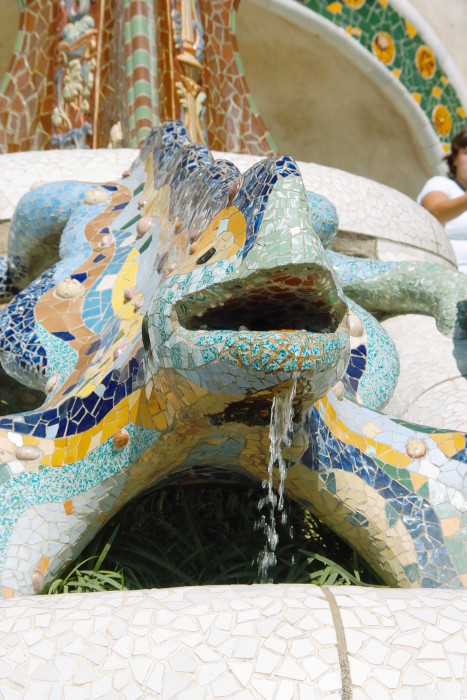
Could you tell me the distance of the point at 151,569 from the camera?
6.31ft

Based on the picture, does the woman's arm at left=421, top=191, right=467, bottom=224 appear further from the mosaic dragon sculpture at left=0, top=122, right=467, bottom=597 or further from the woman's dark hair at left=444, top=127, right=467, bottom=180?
the mosaic dragon sculpture at left=0, top=122, right=467, bottom=597

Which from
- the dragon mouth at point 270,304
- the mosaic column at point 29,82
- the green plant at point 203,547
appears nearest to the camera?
the dragon mouth at point 270,304

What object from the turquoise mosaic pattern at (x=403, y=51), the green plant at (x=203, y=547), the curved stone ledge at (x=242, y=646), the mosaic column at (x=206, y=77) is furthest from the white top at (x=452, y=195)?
the curved stone ledge at (x=242, y=646)

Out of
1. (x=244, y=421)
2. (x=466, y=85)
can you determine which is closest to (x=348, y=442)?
(x=244, y=421)

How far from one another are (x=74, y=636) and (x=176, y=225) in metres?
0.78

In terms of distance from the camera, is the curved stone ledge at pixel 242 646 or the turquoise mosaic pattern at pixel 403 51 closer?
the curved stone ledge at pixel 242 646

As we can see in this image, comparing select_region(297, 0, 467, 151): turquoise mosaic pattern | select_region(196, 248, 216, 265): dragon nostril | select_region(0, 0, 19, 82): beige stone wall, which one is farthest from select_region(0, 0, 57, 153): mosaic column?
select_region(196, 248, 216, 265): dragon nostril

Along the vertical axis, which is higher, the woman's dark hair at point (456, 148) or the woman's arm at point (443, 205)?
the woman's dark hair at point (456, 148)

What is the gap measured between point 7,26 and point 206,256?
4334 millimetres

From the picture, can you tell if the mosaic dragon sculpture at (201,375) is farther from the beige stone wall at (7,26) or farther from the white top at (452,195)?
the beige stone wall at (7,26)

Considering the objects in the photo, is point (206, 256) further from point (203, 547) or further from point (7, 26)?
point (7, 26)

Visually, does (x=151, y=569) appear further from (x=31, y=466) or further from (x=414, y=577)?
(x=414, y=577)

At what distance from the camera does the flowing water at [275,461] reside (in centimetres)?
152

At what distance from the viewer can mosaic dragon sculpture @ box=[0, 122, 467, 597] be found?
1484mm
